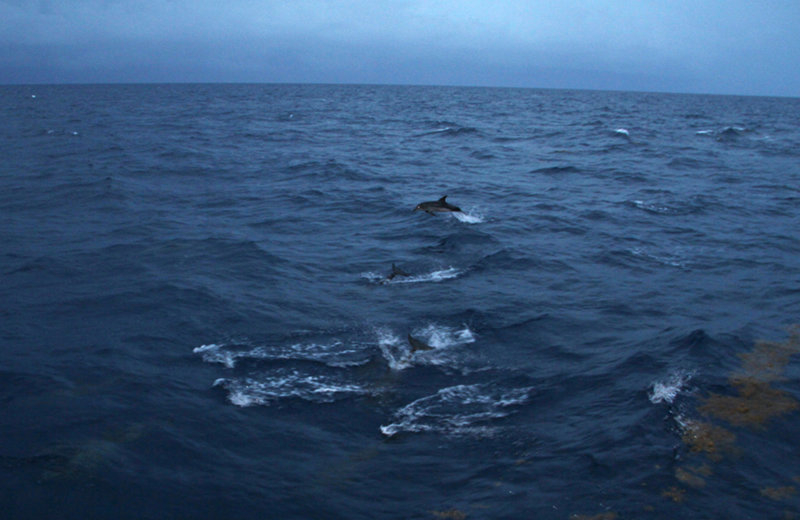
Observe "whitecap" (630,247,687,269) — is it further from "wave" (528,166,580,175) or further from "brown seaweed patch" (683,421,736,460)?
"wave" (528,166,580,175)

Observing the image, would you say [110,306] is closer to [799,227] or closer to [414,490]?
[414,490]

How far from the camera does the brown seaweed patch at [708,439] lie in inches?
292

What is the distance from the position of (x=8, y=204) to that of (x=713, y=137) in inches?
1720

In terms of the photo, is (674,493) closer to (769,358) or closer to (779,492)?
(779,492)

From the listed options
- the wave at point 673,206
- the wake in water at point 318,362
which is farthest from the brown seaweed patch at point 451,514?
the wave at point 673,206

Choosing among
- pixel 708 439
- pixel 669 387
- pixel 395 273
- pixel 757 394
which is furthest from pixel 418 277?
pixel 708 439

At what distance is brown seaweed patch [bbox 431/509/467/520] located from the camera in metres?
6.41

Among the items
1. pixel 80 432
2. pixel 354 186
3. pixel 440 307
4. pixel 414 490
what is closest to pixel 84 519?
pixel 80 432

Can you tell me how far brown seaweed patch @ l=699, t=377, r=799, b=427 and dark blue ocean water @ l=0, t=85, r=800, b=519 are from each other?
0.13ft

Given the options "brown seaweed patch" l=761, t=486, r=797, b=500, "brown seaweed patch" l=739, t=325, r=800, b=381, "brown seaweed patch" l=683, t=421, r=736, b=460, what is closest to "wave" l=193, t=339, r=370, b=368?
"brown seaweed patch" l=683, t=421, r=736, b=460

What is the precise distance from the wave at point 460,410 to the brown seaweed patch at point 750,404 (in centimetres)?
248

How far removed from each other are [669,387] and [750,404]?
1031 mm

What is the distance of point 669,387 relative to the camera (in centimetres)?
905

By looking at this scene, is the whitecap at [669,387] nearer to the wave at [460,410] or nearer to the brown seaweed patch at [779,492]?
the wave at [460,410]
